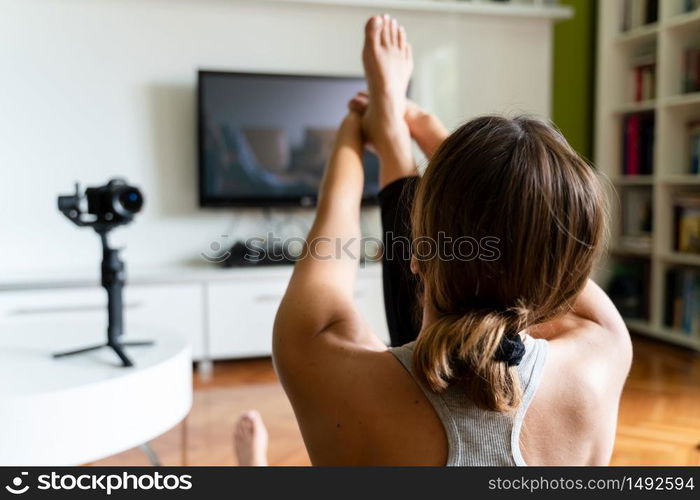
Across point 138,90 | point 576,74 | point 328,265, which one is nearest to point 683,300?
point 576,74

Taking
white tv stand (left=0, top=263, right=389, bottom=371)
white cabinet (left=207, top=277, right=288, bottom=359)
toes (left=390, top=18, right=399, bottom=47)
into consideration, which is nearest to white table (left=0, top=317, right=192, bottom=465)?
toes (left=390, top=18, right=399, bottom=47)

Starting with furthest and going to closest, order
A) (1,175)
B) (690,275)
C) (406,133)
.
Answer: (690,275) → (1,175) → (406,133)

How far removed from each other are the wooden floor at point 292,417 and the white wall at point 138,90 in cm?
79

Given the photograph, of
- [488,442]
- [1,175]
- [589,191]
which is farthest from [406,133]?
[1,175]

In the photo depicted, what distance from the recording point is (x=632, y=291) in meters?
3.70

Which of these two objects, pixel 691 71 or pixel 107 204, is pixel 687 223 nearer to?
pixel 691 71

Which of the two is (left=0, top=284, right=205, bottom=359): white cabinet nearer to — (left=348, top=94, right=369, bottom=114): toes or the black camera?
the black camera

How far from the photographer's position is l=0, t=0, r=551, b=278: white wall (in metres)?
3.14

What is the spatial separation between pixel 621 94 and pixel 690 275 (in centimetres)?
106

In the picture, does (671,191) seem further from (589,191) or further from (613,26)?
(589,191)

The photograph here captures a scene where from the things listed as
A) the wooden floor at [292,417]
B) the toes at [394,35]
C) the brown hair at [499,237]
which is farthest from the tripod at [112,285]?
the brown hair at [499,237]

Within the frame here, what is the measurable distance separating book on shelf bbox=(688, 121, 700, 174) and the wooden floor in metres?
0.90

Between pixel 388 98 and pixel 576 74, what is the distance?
3.13m

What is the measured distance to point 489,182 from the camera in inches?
25.9
